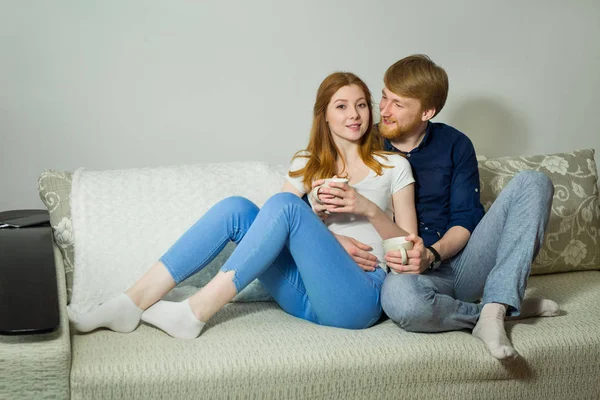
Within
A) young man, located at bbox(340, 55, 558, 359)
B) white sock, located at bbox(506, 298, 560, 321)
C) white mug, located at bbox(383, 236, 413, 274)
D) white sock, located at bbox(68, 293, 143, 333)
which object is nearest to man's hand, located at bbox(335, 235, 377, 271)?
young man, located at bbox(340, 55, 558, 359)

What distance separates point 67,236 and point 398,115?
3.24ft

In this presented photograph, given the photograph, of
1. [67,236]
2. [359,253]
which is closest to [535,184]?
[359,253]

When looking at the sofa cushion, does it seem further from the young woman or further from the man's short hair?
the man's short hair

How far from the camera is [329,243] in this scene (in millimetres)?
1959

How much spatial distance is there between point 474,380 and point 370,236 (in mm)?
473

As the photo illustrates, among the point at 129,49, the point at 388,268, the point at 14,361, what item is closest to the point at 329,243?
the point at 388,268

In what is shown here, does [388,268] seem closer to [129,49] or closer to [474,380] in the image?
[474,380]

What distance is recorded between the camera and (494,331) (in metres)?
1.89

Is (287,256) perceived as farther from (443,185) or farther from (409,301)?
(443,185)

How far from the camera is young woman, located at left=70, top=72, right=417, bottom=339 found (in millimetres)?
1915

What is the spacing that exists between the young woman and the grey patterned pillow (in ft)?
0.47

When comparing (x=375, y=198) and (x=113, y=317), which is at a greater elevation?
(x=375, y=198)

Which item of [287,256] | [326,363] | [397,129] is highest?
[397,129]

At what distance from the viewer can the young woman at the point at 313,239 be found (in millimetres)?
1915
